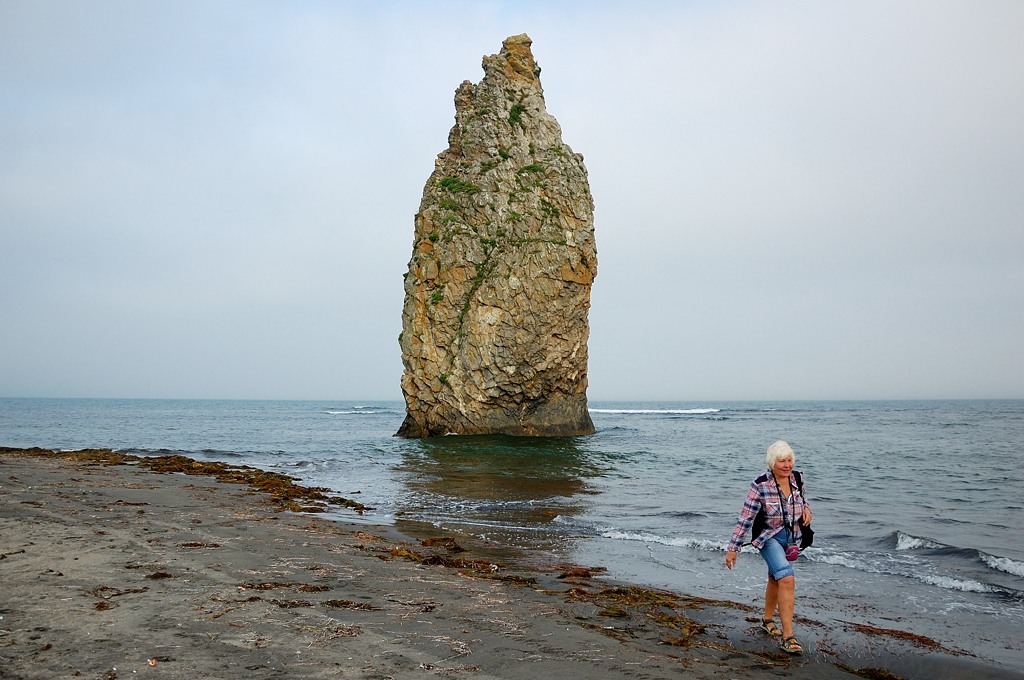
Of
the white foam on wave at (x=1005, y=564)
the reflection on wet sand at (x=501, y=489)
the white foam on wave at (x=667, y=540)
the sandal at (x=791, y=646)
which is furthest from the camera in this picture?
the reflection on wet sand at (x=501, y=489)

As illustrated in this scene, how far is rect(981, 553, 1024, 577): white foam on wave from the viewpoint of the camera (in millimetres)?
9594

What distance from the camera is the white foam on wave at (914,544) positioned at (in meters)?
11.2

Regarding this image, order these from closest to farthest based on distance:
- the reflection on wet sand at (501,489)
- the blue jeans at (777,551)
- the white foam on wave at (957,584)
Result: the blue jeans at (777,551), the white foam on wave at (957,584), the reflection on wet sand at (501,489)

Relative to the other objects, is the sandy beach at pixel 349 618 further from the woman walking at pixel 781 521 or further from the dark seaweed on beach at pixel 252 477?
the dark seaweed on beach at pixel 252 477

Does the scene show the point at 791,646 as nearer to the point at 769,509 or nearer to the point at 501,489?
the point at 769,509

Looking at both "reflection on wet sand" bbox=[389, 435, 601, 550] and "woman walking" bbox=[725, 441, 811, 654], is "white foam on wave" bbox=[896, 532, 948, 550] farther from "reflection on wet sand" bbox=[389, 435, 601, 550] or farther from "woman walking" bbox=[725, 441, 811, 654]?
"woman walking" bbox=[725, 441, 811, 654]

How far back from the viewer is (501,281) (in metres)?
35.2

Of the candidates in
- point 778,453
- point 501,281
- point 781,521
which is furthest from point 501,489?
point 501,281

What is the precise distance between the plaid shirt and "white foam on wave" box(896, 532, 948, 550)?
21.8ft

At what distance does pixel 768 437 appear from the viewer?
138ft

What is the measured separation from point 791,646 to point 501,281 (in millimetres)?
29915

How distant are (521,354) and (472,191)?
33.5 feet

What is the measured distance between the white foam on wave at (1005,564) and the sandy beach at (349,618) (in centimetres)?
441

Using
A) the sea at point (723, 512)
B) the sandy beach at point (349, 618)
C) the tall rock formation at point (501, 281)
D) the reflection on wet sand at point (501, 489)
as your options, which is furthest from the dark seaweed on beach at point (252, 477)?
the tall rock formation at point (501, 281)
